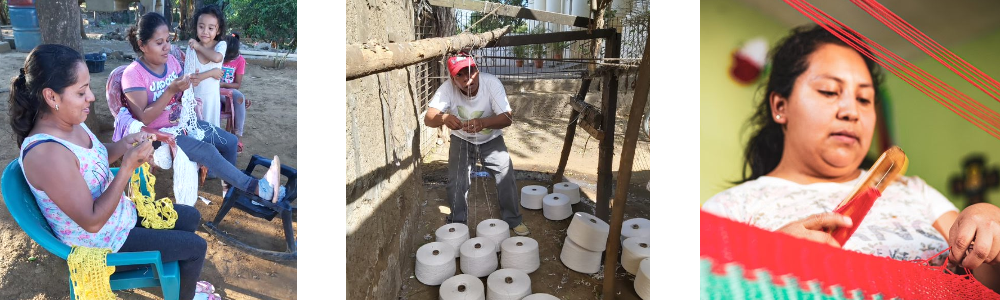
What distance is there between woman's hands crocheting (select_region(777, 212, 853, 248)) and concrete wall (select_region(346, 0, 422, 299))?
197cm

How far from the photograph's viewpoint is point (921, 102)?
235 cm

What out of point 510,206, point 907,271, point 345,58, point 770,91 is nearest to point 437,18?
point 510,206

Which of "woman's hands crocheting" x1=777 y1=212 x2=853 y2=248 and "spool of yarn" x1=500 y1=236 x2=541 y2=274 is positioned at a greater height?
"woman's hands crocheting" x1=777 y1=212 x2=853 y2=248

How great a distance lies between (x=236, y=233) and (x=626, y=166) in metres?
1.96

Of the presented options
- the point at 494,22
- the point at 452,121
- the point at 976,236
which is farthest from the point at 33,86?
the point at 494,22

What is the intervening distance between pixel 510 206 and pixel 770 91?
2.41 m

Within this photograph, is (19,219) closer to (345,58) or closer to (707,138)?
(345,58)

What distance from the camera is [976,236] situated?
2.49 metres

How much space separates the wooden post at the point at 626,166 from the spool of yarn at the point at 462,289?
78 cm

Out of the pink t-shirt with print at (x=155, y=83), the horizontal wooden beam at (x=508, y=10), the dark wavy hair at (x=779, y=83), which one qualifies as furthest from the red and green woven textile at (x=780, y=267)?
the horizontal wooden beam at (x=508, y=10)

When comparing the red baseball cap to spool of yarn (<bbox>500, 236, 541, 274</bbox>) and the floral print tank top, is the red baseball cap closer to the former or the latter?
spool of yarn (<bbox>500, 236, 541, 274</bbox>)

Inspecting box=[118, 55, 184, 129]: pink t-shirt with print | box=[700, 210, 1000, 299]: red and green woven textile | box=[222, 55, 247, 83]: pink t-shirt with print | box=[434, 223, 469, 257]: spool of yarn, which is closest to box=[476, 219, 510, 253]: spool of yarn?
box=[434, 223, 469, 257]: spool of yarn

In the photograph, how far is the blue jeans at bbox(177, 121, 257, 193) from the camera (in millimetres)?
2354

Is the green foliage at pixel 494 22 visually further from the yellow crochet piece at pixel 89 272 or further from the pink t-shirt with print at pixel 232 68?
the yellow crochet piece at pixel 89 272
